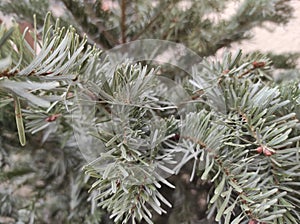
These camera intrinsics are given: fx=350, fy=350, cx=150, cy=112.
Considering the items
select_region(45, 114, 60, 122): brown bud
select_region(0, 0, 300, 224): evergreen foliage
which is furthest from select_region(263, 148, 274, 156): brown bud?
select_region(45, 114, 60, 122): brown bud

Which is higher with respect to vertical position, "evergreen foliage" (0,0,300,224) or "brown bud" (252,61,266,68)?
"brown bud" (252,61,266,68)

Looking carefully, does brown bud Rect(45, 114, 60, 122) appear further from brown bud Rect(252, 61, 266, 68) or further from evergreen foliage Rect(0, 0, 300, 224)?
brown bud Rect(252, 61, 266, 68)

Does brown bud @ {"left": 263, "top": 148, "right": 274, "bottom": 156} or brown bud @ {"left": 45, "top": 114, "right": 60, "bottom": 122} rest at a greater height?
brown bud @ {"left": 263, "top": 148, "right": 274, "bottom": 156}

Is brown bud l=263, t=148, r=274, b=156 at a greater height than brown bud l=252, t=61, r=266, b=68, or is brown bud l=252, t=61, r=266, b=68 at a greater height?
brown bud l=252, t=61, r=266, b=68

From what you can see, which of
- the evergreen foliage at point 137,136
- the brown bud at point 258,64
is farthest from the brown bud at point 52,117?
the brown bud at point 258,64

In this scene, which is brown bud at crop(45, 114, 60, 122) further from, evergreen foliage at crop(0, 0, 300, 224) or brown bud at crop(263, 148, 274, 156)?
brown bud at crop(263, 148, 274, 156)

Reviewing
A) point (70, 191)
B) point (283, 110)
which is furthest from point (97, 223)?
point (283, 110)

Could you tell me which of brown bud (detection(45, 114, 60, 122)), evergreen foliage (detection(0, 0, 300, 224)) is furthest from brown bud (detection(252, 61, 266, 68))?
brown bud (detection(45, 114, 60, 122))

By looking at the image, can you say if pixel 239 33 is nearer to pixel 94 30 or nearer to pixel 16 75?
pixel 94 30
